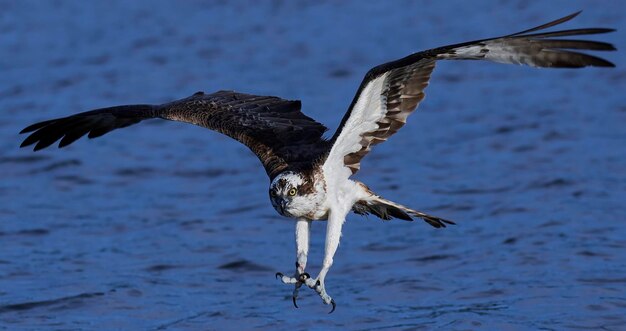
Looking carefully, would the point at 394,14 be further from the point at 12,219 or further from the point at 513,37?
the point at 513,37

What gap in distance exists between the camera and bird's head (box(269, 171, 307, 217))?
952 centimetres

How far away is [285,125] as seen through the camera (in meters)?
11.5

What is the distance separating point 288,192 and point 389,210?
3.68 ft

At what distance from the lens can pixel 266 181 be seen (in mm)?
16547

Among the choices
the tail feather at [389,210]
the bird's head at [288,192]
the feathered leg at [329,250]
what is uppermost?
the bird's head at [288,192]

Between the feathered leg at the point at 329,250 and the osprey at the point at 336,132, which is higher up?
the osprey at the point at 336,132

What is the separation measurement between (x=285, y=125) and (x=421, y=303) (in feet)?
7.50

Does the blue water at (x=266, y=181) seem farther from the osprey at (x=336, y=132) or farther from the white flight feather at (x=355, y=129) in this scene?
the white flight feather at (x=355, y=129)

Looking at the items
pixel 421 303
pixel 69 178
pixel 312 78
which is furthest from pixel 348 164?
pixel 312 78

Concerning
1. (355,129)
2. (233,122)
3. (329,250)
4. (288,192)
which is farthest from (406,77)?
(233,122)

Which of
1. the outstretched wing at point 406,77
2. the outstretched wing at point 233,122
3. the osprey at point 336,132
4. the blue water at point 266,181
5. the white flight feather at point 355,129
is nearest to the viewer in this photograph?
the outstretched wing at point 406,77

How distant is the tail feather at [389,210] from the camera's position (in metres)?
10.0

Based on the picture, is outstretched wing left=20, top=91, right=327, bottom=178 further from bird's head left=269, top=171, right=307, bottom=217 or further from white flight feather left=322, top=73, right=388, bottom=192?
bird's head left=269, top=171, right=307, bottom=217

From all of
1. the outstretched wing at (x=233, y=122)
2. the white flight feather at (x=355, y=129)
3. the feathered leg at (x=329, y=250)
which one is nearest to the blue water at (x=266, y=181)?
the outstretched wing at (x=233, y=122)
